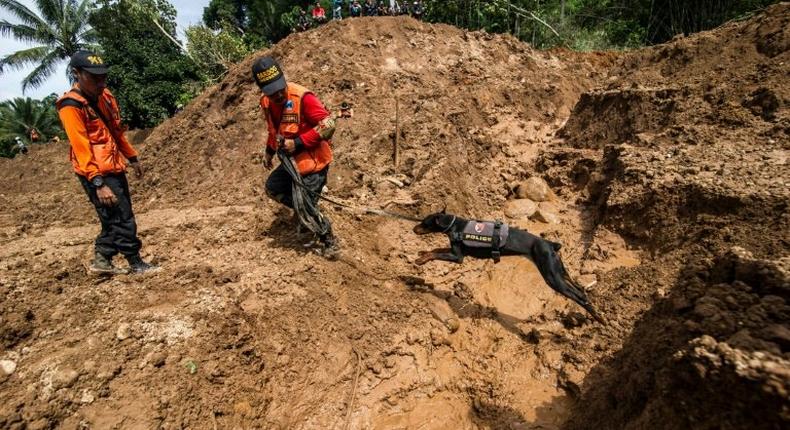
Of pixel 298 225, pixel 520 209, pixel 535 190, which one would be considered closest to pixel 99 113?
pixel 298 225

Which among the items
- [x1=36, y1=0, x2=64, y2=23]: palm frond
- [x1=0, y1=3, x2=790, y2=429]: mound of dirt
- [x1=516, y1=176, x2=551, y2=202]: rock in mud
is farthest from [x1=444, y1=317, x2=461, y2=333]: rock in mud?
[x1=36, y1=0, x2=64, y2=23]: palm frond

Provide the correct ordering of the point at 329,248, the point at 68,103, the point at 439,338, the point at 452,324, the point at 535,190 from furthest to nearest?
the point at 535,190, the point at 329,248, the point at 452,324, the point at 439,338, the point at 68,103

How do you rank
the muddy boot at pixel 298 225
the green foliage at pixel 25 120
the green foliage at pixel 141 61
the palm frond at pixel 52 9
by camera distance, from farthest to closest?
the green foliage at pixel 25 120 < the palm frond at pixel 52 9 < the green foliage at pixel 141 61 < the muddy boot at pixel 298 225

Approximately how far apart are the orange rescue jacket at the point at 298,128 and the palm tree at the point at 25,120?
26.1 m

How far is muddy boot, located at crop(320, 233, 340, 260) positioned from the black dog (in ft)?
3.67

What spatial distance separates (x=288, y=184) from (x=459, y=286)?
6.30 feet

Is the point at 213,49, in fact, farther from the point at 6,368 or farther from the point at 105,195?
the point at 6,368

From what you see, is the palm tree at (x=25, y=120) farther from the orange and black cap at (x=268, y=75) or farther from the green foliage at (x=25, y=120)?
the orange and black cap at (x=268, y=75)

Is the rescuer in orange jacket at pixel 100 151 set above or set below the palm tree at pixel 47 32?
below

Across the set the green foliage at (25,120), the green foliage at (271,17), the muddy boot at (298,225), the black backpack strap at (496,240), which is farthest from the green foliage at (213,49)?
the green foliage at (25,120)

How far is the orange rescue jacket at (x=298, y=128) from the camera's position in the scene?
364cm

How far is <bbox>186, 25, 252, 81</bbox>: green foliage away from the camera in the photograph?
14180 millimetres

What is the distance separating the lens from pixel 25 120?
78.1 ft

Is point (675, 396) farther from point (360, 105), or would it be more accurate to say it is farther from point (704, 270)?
point (360, 105)
